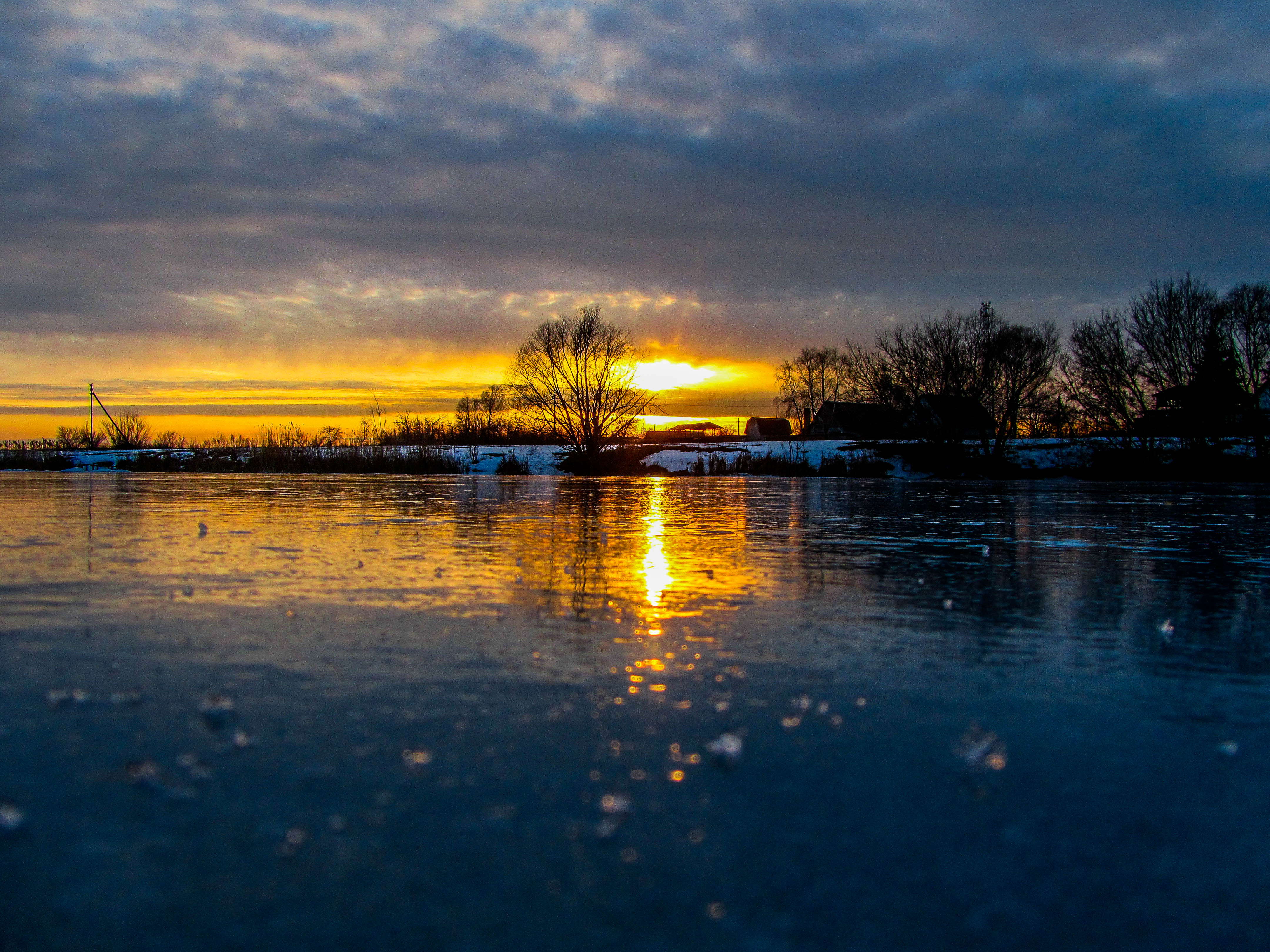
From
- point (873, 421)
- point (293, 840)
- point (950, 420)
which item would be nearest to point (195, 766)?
point (293, 840)

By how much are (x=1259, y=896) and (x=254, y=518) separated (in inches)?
342

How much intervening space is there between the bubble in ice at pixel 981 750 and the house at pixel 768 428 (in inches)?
3464

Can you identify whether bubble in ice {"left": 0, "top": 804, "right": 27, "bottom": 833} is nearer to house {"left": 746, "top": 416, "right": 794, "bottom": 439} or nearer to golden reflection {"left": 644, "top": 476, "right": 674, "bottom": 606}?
golden reflection {"left": 644, "top": 476, "right": 674, "bottom": 606}

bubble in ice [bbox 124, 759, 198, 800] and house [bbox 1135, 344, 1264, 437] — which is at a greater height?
house [bbox 1135, 344, 1264, 437]

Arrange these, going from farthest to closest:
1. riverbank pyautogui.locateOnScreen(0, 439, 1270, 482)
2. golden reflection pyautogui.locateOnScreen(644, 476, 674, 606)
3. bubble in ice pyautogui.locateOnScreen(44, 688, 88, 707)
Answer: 1. riverbank pyautogui.locateOnScreen(0, 439, 1270, 482)
2. golden reflection pyautogui.locateOnScreen(644, 476, 674, 606)
3. bubble in ice pyautogui.locateOnScreen(44, 688, 88, 707)

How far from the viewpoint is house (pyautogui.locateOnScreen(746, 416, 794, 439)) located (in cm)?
9200

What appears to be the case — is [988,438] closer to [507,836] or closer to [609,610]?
[609,610]

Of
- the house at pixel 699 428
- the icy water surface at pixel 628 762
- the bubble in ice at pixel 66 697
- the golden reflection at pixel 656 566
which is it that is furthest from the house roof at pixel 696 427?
the bubble in ice at pixel 66 697

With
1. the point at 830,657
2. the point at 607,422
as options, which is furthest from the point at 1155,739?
the point at 607,422

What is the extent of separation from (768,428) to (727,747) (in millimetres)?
93145

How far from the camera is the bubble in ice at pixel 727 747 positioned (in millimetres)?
2129

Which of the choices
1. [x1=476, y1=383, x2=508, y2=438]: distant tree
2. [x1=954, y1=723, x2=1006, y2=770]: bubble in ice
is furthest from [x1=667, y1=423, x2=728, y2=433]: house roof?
[x1=954, y1=723, x2=1006, y2=770]: bubble in ice

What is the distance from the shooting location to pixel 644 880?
5.10 feet

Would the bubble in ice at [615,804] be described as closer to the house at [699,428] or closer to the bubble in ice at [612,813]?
the bubble in ice at [612,813]
